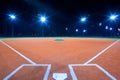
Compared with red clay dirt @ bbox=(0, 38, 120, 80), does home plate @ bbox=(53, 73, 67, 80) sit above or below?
below

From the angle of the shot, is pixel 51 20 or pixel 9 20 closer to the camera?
pixel 9 20

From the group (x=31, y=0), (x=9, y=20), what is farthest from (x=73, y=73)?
(x=9, y=20)

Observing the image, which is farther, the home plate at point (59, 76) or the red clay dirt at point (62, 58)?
the red clay dirt at point (62, 58)

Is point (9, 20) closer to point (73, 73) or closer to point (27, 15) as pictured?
point (27, 15)

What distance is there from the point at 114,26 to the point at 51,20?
2399 centimetres

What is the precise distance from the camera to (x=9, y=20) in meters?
48.2

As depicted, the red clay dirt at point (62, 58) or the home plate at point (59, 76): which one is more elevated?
the red clay dirt at point (62, 58)

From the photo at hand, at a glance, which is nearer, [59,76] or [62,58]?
[59,76]

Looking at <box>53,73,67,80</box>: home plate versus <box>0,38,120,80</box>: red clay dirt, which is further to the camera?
<box>0,38,120,80</box>: red clay dirt

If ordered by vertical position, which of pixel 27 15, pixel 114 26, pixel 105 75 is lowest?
pixel 105 75

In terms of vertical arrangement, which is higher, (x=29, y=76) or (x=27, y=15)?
(x=27, y=15)

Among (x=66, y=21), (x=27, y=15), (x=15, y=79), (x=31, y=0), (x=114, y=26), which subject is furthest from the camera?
(x=66, y=21)

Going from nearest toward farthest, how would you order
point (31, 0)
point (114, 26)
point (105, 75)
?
point (105, 75) → point (31, 0) → point (114, 26)

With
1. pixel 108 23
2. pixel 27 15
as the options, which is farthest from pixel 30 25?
pixel 108 23
